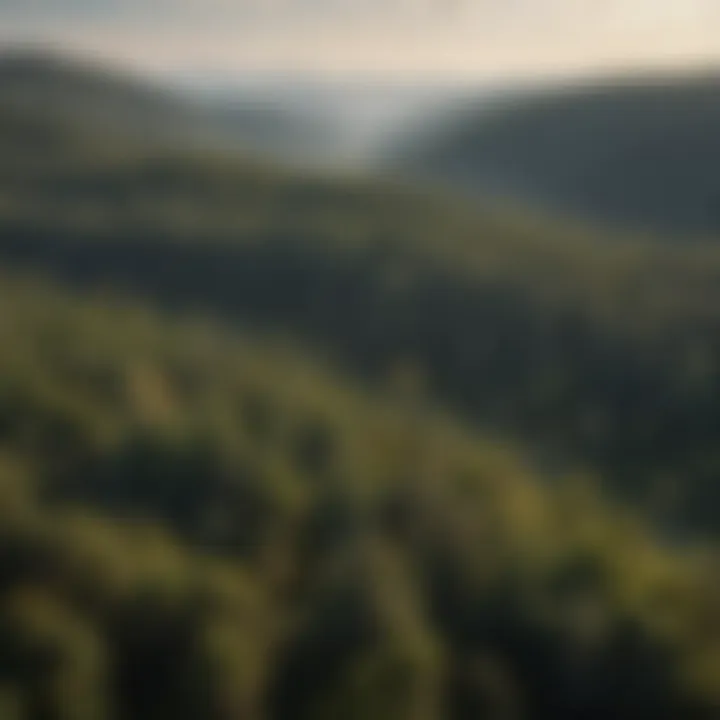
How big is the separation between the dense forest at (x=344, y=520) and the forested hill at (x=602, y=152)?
27.0 meters

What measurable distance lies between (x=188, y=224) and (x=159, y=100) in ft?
197

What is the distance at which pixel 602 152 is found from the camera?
81.5 meters

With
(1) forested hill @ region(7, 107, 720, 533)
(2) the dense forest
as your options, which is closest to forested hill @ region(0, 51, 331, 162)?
(1) forested hill @ region(7, 107, 720, 533)

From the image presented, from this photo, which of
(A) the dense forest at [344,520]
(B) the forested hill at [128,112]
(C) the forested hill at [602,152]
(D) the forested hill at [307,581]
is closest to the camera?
(D) the forested hill at [307,581]

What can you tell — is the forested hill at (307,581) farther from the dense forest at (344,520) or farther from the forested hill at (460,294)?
the forested hill at (460,294)

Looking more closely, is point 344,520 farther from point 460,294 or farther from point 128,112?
point 128,112

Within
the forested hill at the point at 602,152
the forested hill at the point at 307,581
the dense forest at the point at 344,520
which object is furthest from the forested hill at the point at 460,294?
the forested hill at the point at 602,152

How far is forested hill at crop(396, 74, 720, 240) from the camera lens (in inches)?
2547

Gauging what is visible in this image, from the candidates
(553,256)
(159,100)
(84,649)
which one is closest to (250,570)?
(84,649)

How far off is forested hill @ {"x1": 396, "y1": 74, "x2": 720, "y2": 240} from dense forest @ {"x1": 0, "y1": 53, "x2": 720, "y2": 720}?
27.0 m

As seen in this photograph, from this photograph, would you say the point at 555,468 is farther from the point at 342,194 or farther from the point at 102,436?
the point at 342,194

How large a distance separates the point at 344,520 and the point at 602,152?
7086 centimetres

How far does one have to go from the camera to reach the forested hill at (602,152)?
64688 millimetres

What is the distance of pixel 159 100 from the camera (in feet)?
341
